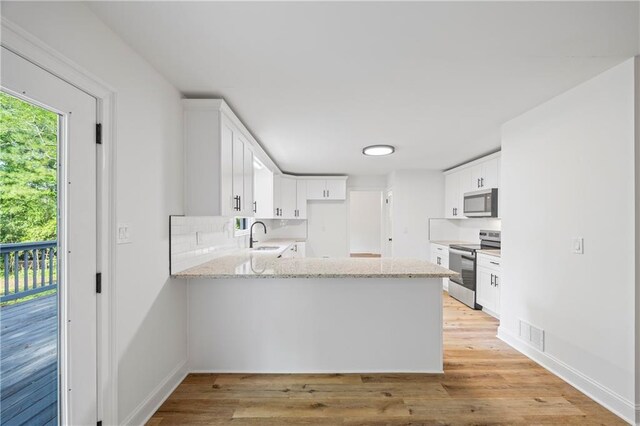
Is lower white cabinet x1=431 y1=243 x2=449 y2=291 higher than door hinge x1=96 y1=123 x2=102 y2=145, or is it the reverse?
door hinge x1=96 y1=123 x2=102 y2=145

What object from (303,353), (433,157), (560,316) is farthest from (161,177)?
(433,157)

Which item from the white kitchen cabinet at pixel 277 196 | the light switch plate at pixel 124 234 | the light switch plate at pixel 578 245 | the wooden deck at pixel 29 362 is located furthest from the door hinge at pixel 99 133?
the white kitchen cabinet at pixel 277 196

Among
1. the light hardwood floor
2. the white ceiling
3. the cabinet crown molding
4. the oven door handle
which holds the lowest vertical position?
the light hardwood floor

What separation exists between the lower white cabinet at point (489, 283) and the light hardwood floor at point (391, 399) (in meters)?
1.23

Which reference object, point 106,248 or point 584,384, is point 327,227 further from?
point 106,248

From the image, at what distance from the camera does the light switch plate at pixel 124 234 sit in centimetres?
166

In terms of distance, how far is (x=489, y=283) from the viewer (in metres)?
3.93

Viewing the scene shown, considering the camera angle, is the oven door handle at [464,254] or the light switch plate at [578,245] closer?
the light switch plate at [578,245]

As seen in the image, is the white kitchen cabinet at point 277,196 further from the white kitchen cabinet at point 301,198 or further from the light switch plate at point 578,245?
the light switch plate at point 578,245

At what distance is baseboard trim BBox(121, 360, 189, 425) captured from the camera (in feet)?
5.93

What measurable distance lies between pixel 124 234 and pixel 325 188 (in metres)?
4.91

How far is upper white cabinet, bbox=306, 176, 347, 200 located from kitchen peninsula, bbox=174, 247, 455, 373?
400 cm

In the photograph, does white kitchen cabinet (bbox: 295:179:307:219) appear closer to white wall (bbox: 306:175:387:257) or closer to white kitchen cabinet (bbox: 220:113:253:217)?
white wall (bbox: 306:175:387:257)

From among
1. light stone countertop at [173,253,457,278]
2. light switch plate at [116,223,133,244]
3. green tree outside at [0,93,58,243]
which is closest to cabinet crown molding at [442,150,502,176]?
light stone countertop at [173,253,457,278]
